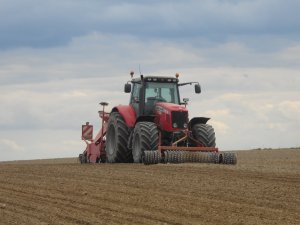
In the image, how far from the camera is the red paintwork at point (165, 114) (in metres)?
19.7

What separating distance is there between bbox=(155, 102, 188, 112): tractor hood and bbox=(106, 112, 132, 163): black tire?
54.8 inches

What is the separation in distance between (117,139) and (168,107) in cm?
224

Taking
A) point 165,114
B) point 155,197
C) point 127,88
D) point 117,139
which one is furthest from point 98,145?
point 155,197

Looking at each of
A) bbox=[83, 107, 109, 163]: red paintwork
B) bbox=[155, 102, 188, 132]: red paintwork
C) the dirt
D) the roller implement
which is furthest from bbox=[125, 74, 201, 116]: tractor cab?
the dirt

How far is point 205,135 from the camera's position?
20156 mm

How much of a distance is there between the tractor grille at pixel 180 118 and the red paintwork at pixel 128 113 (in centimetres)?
168

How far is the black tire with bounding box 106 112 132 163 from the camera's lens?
21.1 metres

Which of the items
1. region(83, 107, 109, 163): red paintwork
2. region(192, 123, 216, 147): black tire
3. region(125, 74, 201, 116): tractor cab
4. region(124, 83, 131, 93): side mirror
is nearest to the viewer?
region(192, 123, 216, 147): black tire

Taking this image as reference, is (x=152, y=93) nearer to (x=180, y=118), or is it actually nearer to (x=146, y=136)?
(x=180, y=118)

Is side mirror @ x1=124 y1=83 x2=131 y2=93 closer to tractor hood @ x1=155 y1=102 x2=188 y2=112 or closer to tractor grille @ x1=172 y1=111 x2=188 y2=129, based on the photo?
tractor hood @ x1=155 y1=102 x2=188 y2=112

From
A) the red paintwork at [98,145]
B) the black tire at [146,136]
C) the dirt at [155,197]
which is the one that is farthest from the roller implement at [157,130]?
the dirt at [155,197]

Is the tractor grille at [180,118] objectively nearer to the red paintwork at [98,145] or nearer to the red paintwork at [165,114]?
the red paintwork at [165,114]

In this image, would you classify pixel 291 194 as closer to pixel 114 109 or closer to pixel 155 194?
pixel 155 194

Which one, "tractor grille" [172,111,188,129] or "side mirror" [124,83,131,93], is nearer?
"tractor grille" [172,111,188,129]
